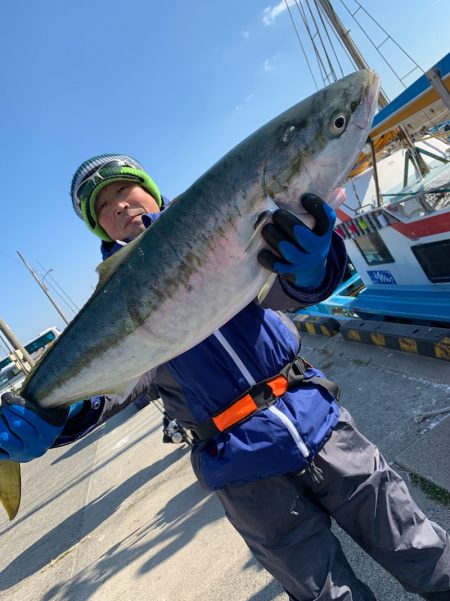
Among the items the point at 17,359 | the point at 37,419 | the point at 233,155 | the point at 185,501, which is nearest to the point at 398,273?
the point at 185,501

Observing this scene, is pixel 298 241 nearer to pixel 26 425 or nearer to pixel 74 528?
pixel 26 425

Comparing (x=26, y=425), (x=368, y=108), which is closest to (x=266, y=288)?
(x=368, y=108)

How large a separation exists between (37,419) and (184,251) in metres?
1.13

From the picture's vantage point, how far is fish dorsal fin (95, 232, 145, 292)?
1.83m

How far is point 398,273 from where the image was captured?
18.2 ft

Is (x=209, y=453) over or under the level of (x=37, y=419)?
under

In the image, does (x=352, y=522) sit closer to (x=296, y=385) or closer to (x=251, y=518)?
(x=251, y=518)

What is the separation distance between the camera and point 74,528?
4953mm

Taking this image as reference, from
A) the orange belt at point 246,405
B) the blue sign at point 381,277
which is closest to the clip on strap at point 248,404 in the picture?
the orange belt at point 246,405

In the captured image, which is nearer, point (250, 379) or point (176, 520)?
point (250, 379)

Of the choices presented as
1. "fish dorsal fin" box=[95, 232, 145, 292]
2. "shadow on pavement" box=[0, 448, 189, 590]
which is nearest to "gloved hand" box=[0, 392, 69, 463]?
"fish dorsal fin" box=[95, 232, 145, 292]

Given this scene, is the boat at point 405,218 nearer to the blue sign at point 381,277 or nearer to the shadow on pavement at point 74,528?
the blue sign at point 381,277

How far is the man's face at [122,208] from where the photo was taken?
7.03ft

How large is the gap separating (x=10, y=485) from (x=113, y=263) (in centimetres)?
139
